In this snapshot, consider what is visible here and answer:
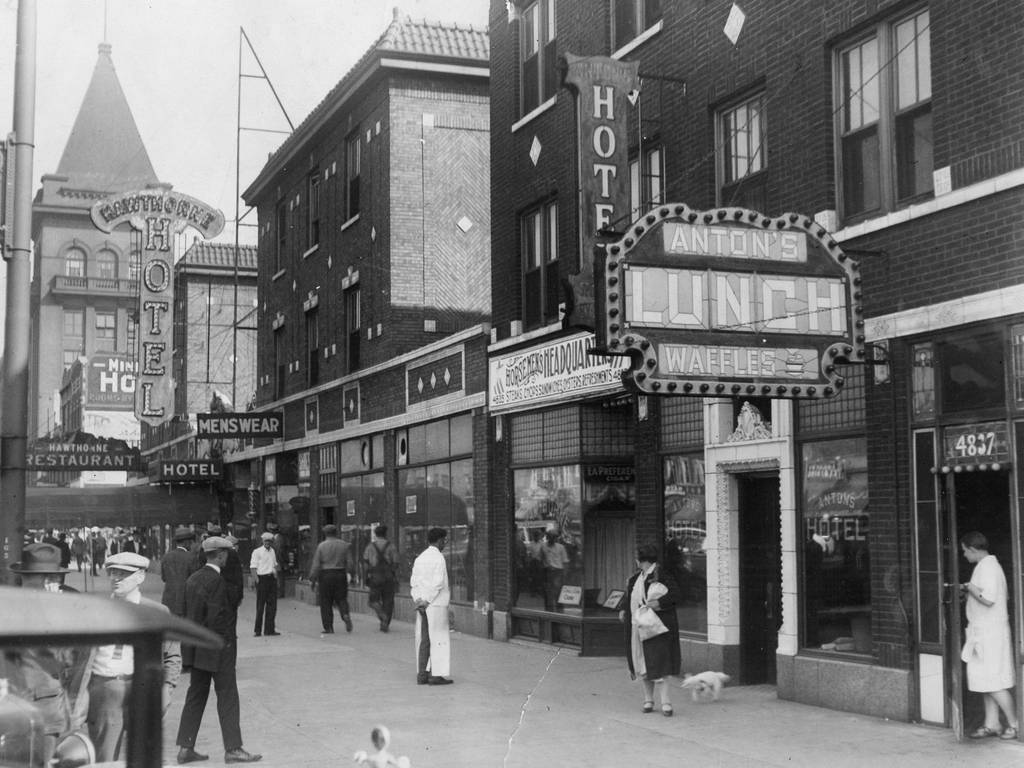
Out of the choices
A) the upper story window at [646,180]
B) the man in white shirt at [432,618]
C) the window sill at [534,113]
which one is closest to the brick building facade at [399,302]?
the window sill at [534,113]

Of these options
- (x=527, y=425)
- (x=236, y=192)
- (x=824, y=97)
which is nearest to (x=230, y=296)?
(x=236, y=192)

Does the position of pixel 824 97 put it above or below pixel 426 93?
below

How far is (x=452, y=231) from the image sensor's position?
1023 inches

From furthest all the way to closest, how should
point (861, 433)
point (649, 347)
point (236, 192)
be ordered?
point (236, 192)
point (861, 433)
point (649, 347)

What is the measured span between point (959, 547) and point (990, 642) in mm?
1002

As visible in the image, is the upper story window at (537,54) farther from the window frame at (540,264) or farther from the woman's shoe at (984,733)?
the woman's shoe at (984,733)

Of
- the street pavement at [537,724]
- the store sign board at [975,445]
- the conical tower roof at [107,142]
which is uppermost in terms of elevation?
the conical tower roof at [107,142]

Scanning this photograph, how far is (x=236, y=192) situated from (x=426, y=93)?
6.84 meters

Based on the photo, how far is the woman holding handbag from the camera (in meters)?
12.5

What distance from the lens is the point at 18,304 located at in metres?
12.2

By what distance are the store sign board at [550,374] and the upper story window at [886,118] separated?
4011mm

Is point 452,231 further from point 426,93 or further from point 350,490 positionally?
point 350,490

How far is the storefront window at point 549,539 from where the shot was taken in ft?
60.4

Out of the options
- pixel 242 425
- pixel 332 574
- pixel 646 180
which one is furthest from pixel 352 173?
pixel 646 180
